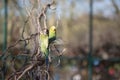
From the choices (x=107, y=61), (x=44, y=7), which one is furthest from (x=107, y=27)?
(x=44, y=7)

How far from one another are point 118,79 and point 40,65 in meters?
6.80

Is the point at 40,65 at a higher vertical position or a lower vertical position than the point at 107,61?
higher

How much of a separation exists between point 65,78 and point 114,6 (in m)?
4.16

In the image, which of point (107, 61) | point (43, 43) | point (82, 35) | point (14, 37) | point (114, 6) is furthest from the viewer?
point (82, 35)

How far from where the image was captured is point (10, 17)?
36.4 ft

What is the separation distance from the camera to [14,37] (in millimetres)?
10492

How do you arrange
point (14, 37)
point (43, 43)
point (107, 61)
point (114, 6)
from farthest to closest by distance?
point (114, 6) → point (107, 61) → point (14, 37) → point (43, 43)

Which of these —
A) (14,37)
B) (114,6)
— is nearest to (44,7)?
(14,37)

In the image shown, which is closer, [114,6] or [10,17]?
[10,17]

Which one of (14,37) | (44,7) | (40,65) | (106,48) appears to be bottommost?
(106,48)

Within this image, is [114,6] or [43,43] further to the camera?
[114,6]

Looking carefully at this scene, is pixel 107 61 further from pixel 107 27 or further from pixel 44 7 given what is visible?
pixel 44 7

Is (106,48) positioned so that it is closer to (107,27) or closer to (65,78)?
(107,27)

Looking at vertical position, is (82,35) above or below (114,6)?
below
